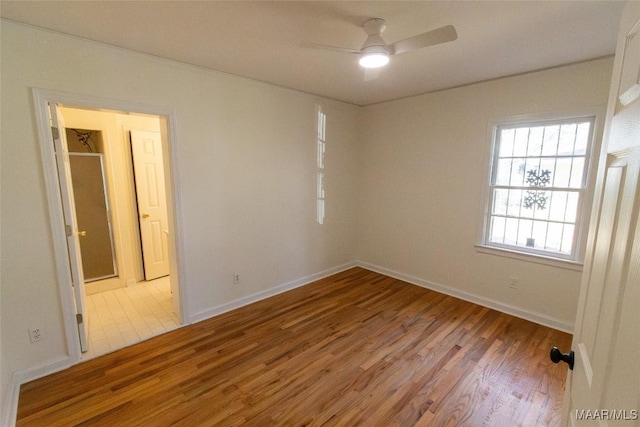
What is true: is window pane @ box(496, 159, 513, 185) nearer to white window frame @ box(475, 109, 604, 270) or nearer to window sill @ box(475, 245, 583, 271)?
white window frame @ box(475, 109, 604, 270)

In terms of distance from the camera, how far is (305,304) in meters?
3.36

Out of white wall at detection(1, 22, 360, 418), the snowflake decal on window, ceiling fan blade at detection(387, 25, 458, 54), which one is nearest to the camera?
ceiling fan blade at detection(387, 25, 458, 54)

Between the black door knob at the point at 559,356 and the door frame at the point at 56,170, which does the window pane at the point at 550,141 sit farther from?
the door frame at the point at 56,170

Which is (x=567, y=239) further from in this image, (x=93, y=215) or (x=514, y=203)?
(x=93, y=215)

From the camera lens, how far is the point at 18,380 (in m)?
2.07

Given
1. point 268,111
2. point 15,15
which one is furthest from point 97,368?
point 268,111

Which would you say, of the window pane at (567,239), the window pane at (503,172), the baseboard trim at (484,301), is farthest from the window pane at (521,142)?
the baseboard trim at (484,301)

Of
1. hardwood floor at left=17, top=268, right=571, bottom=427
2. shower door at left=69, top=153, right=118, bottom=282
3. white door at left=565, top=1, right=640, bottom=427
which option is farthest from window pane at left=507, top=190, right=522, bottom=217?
shower door at left=69, top=153, right=118, bottom=282

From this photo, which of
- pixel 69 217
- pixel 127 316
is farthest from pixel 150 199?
pixel 69 217

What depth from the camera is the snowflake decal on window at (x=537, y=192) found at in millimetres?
2912

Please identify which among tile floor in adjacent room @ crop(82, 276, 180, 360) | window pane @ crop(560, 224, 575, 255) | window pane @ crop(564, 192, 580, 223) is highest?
window pane @ crop(564, 192, 580, 223)

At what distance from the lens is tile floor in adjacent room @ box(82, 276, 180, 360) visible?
2.62m

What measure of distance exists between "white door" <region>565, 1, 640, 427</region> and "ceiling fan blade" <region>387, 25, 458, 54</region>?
86 cm

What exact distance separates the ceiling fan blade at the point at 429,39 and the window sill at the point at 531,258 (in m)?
2.44
